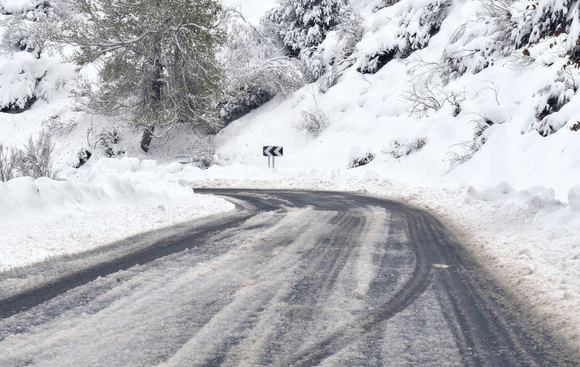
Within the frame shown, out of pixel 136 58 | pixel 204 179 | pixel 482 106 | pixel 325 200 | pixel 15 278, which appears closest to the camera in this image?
pixel 15 278

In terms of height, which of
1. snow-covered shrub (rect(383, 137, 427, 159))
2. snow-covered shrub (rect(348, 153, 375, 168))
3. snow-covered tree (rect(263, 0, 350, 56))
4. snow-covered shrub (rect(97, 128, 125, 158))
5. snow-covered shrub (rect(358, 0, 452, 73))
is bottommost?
snow-covered shrub (rect(348, 153, 375, 168))

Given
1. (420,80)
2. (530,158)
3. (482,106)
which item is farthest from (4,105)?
(530,158)

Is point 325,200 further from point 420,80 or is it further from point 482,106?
point 420,80

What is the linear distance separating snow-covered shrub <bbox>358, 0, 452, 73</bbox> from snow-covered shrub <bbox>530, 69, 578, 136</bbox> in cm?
A: 1124

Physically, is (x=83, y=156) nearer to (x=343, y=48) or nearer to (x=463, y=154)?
(x=343, y=48)

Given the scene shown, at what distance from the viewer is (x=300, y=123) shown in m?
25.0

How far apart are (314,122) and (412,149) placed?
838 cm

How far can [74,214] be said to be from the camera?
6.76 metres

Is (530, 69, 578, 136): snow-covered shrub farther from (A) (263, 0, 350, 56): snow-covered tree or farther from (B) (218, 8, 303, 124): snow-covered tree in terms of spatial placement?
(A) (263, 0, 350, 56): snow-covered tree

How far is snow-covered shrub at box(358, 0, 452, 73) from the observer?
76.5 feet

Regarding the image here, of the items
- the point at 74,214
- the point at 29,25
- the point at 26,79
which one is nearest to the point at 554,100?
the point at 74,214

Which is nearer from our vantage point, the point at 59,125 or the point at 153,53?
the point at 153,53

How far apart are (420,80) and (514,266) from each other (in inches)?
711

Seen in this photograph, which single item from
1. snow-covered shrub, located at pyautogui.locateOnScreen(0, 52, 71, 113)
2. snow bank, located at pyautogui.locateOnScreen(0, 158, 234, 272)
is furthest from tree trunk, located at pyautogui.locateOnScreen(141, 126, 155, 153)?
snow bank, located at pyautogui.locateOnScreen(0, 158, 234, 272)
